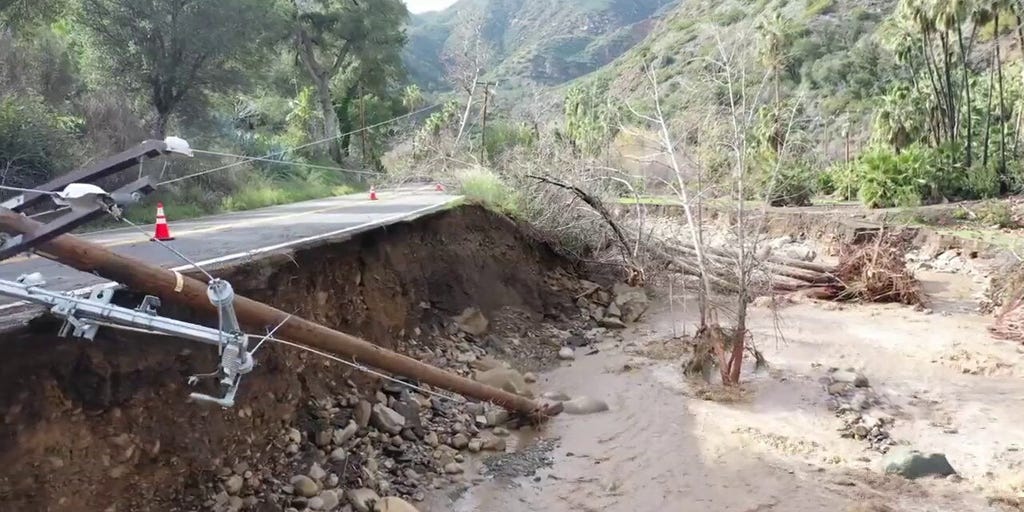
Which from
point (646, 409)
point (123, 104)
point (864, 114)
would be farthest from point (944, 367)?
point (864, 114)

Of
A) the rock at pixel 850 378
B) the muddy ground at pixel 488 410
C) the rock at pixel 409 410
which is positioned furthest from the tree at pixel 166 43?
the rock at pixel 850 378

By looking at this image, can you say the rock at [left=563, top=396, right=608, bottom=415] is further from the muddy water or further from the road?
the road

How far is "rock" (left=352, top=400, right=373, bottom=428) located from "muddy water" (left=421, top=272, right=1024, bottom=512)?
3.58 feet

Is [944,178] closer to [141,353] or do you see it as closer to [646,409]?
[646,409]

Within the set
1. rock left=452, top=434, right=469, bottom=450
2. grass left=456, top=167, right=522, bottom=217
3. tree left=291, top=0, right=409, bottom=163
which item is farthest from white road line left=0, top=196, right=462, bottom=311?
tree left=291, top=0, right=409, bottom=163

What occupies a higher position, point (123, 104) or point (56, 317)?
point (123, 104)

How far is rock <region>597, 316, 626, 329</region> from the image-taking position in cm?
1252

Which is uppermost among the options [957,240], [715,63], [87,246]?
[715,63]

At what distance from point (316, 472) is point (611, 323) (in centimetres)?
736

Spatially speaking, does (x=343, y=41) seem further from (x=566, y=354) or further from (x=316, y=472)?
(x=316, y=472)

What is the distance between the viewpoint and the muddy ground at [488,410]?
468 cm

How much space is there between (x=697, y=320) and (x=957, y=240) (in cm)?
1016

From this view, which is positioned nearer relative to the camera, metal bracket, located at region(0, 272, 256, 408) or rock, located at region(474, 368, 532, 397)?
metal bracket, located at region(0, 272, 256, 408)

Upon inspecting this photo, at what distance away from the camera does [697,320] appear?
13.2 m
